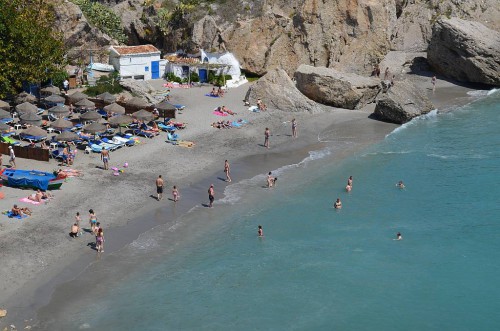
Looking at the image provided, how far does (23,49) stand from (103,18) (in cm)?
1985

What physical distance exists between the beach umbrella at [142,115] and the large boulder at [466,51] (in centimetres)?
3486

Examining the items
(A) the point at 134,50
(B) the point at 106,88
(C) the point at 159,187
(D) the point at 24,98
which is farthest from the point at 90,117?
(A) the point at 134,50

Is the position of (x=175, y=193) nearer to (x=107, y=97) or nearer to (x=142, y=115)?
(x=142, y=115)

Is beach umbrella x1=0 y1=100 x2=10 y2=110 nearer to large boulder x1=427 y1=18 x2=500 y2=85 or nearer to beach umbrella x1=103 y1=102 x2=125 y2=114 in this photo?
beach umbrella x1=103 y1=102 x2=125 y2=114

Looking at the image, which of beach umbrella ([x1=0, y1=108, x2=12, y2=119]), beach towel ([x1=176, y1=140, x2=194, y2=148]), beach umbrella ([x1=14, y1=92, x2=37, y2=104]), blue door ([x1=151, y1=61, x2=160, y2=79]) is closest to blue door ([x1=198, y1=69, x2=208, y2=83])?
blue door ([x1=151, y1=61, x2=160, y2=79])

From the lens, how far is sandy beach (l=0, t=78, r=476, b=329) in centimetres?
3042

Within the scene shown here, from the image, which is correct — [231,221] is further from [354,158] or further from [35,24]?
[35,24]

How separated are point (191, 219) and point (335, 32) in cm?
3686

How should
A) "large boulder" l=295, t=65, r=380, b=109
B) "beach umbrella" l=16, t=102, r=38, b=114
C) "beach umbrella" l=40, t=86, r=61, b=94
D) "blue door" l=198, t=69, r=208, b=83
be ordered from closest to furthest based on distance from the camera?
"beach umbrella" l=16, t=102, r=38, b=114
"beach umbrella" l=40, t=86, r=61, b=94
"large boulder" l=295, t=65, r=380, b=109
"blue door" l=198, t=69, r=208, b=83

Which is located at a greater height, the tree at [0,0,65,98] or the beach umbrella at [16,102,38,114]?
the tree at [0,0,65,98]

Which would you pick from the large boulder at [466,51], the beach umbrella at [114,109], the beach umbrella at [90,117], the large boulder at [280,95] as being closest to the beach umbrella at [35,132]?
the beach umbrella at [90,117]

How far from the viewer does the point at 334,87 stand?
58.8 meters

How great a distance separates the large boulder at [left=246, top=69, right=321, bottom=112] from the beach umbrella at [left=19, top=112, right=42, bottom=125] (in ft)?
59.9

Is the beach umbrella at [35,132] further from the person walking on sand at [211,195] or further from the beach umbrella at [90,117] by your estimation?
the person walking on sand at [211,195]
